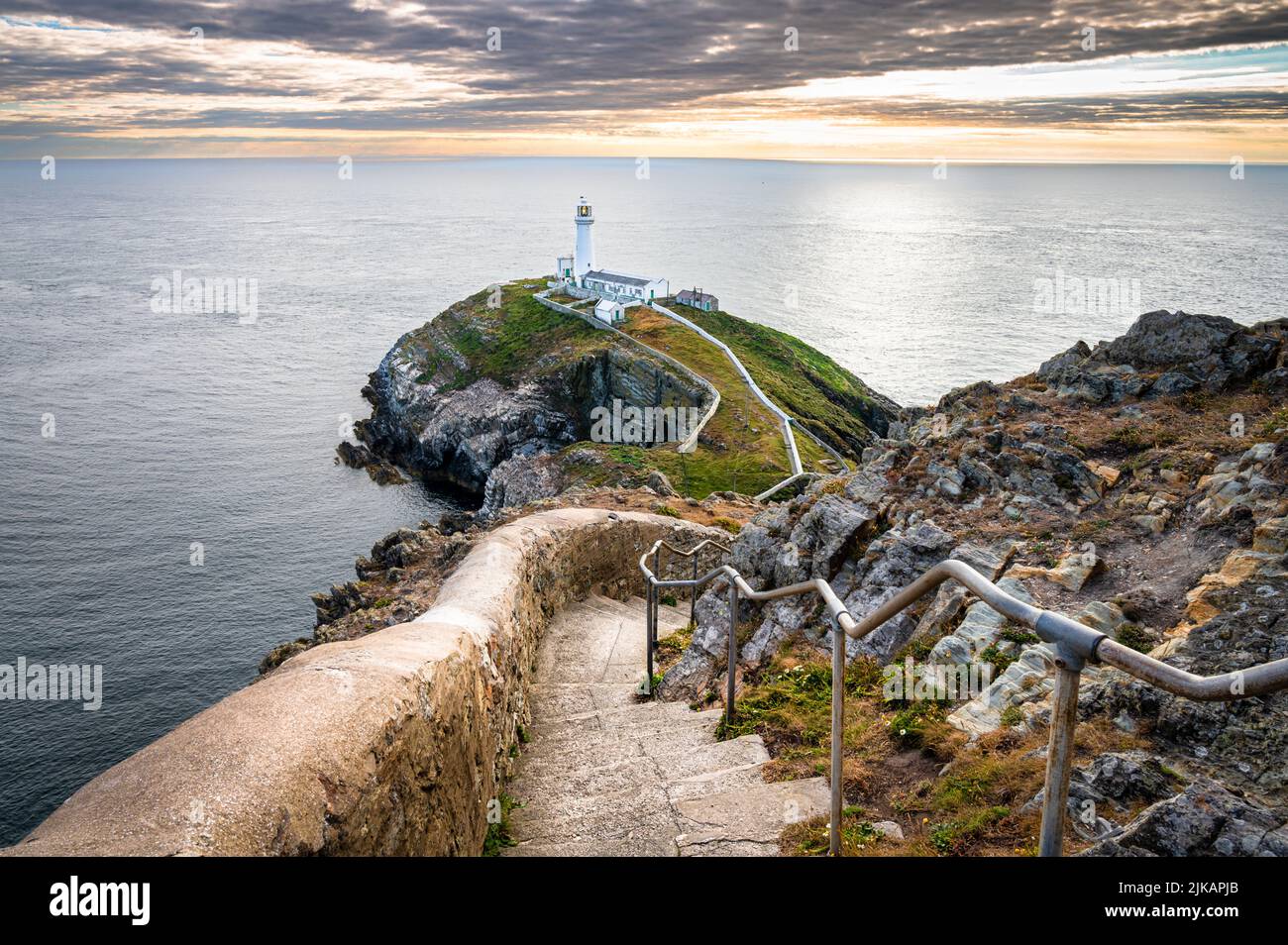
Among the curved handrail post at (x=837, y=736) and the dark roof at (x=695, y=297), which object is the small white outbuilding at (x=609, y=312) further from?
the curved handrail post at (x=837, y=736)

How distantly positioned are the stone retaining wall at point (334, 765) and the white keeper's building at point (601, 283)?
76854 mm

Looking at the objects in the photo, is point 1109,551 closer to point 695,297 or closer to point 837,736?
point 837,736

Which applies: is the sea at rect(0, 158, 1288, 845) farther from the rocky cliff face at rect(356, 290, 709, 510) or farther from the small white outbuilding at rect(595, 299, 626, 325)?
the small white outbuilding at rect(595, 299, 626, 325)

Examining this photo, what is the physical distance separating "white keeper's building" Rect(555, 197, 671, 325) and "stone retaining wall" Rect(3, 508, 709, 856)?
7685cm

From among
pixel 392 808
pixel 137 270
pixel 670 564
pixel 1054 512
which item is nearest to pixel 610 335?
pixel 670 564

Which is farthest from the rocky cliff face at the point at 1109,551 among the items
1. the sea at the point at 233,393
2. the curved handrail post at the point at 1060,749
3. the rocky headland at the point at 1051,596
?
the sea at the point at 233,393

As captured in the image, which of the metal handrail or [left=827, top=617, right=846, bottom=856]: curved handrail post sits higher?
the metal handrail

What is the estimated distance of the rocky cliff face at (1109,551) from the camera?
203 inches

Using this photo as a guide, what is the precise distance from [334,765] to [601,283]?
89.2m

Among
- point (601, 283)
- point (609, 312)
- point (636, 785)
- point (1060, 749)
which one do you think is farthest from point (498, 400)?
point (1060, 749)

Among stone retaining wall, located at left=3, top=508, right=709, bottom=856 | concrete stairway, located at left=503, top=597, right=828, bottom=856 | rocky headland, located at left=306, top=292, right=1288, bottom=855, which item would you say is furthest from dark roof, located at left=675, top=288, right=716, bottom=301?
stone retaining wall, located at left=3, top=508, right=709, bottom=856

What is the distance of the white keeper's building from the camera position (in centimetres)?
8481
